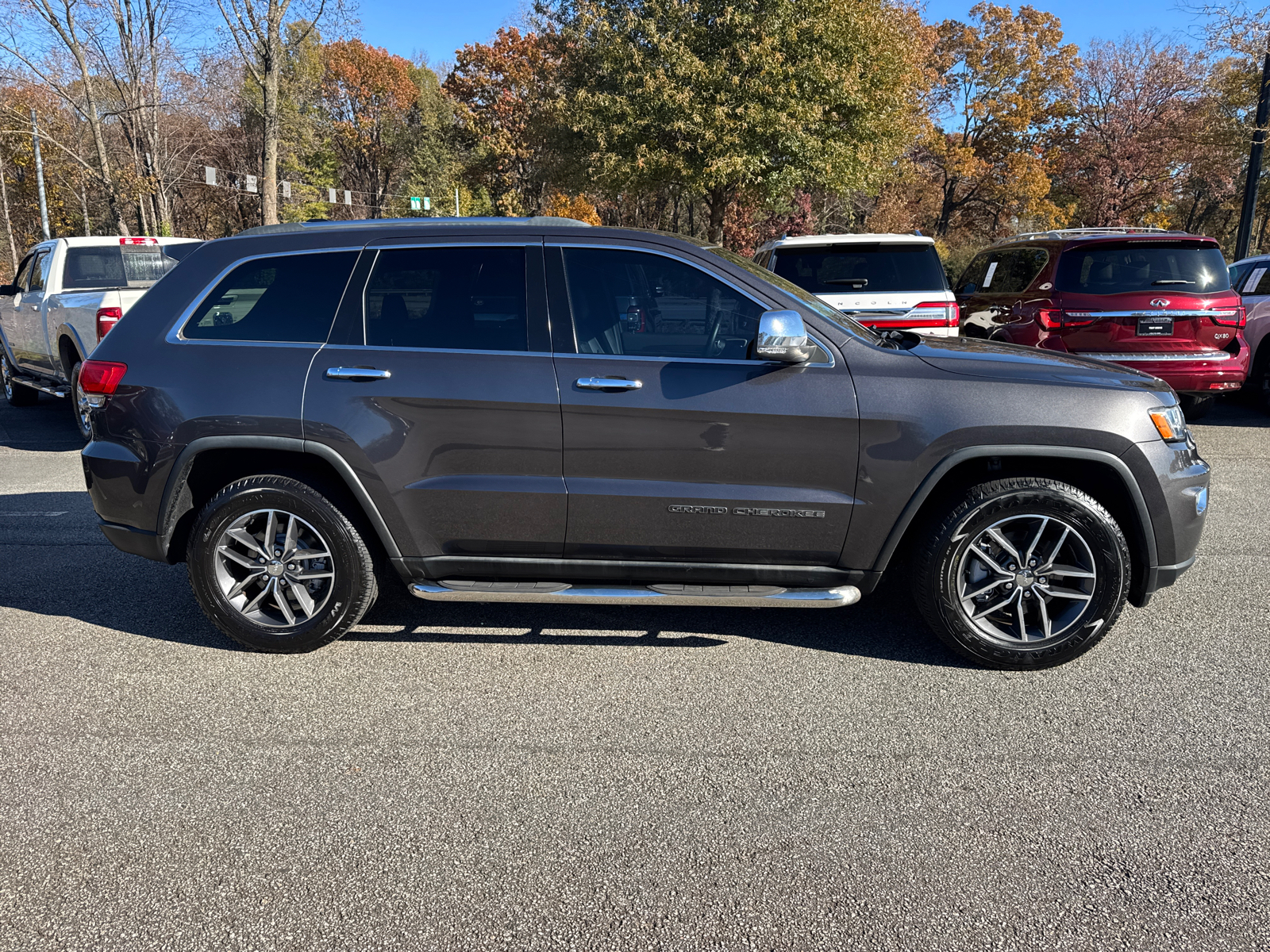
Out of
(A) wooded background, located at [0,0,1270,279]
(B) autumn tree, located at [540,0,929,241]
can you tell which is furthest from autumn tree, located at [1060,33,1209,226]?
(B) autumn tree, located at [540,0,929,241]

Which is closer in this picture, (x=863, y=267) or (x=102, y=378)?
(x=102, y=378)

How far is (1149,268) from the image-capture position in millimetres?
8359

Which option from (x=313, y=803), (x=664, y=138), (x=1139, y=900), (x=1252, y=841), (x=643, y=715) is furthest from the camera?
(x=664, y=138)

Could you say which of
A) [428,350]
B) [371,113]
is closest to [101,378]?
[428,350]

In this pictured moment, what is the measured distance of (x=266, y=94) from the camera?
76.6 ft

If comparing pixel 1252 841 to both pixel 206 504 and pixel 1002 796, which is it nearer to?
pixel 1002 796

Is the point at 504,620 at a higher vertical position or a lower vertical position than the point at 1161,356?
lower

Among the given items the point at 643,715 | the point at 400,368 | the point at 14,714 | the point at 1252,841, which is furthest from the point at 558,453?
the point at 1252,841

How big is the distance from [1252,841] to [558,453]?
2693 mm

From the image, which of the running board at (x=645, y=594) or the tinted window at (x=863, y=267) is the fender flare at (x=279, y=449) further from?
the tinted window at (x=863, y=267)

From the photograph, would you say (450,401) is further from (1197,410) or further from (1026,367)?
(1197,410)

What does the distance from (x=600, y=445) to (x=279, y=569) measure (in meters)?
1.54

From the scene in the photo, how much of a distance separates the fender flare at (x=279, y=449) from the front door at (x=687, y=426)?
2.72 ft

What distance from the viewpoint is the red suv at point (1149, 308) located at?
27.3 feet
